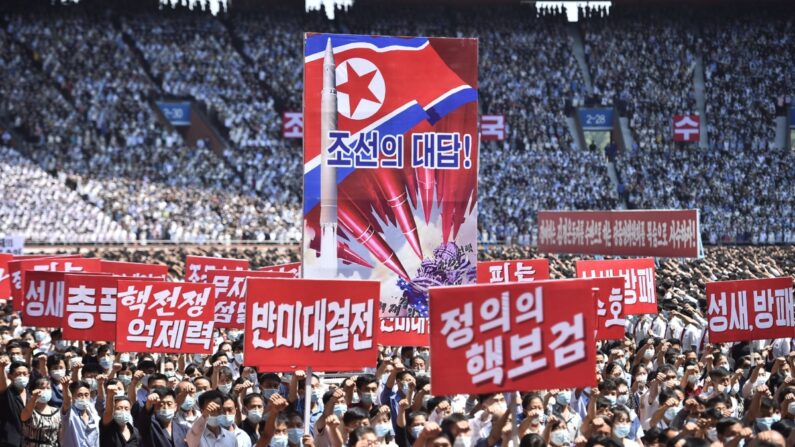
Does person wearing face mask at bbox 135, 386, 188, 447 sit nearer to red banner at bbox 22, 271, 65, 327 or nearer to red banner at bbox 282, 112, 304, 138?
red banner at bbox 22, 271, 65, 327

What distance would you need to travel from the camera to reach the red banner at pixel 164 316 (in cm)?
1087

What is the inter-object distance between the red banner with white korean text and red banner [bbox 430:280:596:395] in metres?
5.78

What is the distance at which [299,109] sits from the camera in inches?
1927

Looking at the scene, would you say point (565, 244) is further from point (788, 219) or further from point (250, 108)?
point (250, 108)

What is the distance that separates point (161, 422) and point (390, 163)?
4407mm

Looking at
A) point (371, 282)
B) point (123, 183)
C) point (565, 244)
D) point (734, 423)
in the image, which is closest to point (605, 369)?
point (371, 282)

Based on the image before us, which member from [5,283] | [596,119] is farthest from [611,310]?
[596,119]

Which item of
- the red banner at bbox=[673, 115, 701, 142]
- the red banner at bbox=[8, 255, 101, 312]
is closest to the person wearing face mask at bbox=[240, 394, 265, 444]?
the red banner at bbox=[8, 255, 101, 312]

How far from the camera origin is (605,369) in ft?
33.2

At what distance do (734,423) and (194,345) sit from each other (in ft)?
17.9

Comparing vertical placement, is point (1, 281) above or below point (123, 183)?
below

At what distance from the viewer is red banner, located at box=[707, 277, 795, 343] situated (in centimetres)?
1170

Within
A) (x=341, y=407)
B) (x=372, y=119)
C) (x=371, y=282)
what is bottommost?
(x=341, y=407)

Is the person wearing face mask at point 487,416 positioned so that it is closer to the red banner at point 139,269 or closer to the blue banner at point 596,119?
the red banner at point 139,269
